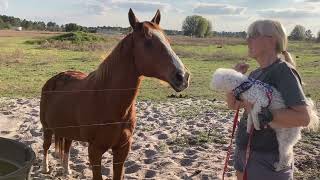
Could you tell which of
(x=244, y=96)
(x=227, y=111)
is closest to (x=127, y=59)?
(x=244, y=96)

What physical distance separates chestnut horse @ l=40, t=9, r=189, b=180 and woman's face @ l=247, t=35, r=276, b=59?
3.03ft

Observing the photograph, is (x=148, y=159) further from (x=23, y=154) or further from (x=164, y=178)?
(x=23, y=154)

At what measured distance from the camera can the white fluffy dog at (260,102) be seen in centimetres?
258

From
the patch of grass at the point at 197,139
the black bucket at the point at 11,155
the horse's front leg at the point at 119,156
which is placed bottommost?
the patch of grass at the point at 197,139

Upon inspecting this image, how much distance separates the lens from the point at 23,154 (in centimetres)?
330

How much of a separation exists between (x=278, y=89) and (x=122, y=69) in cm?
179

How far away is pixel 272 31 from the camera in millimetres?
2615

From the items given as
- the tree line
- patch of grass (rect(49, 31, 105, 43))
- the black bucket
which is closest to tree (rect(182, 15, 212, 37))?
the tree line

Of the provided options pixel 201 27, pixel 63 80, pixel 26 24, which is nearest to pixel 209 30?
pixel 201 27

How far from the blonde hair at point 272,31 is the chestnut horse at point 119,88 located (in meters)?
1.01

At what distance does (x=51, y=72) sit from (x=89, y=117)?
13.7 m

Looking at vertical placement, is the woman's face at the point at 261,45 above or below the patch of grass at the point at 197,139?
above

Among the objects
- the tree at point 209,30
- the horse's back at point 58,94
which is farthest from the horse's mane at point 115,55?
the tree at point 209,30

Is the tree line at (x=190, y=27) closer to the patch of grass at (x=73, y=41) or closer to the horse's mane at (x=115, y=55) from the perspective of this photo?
the patch of grass at (x=73, y=41)
